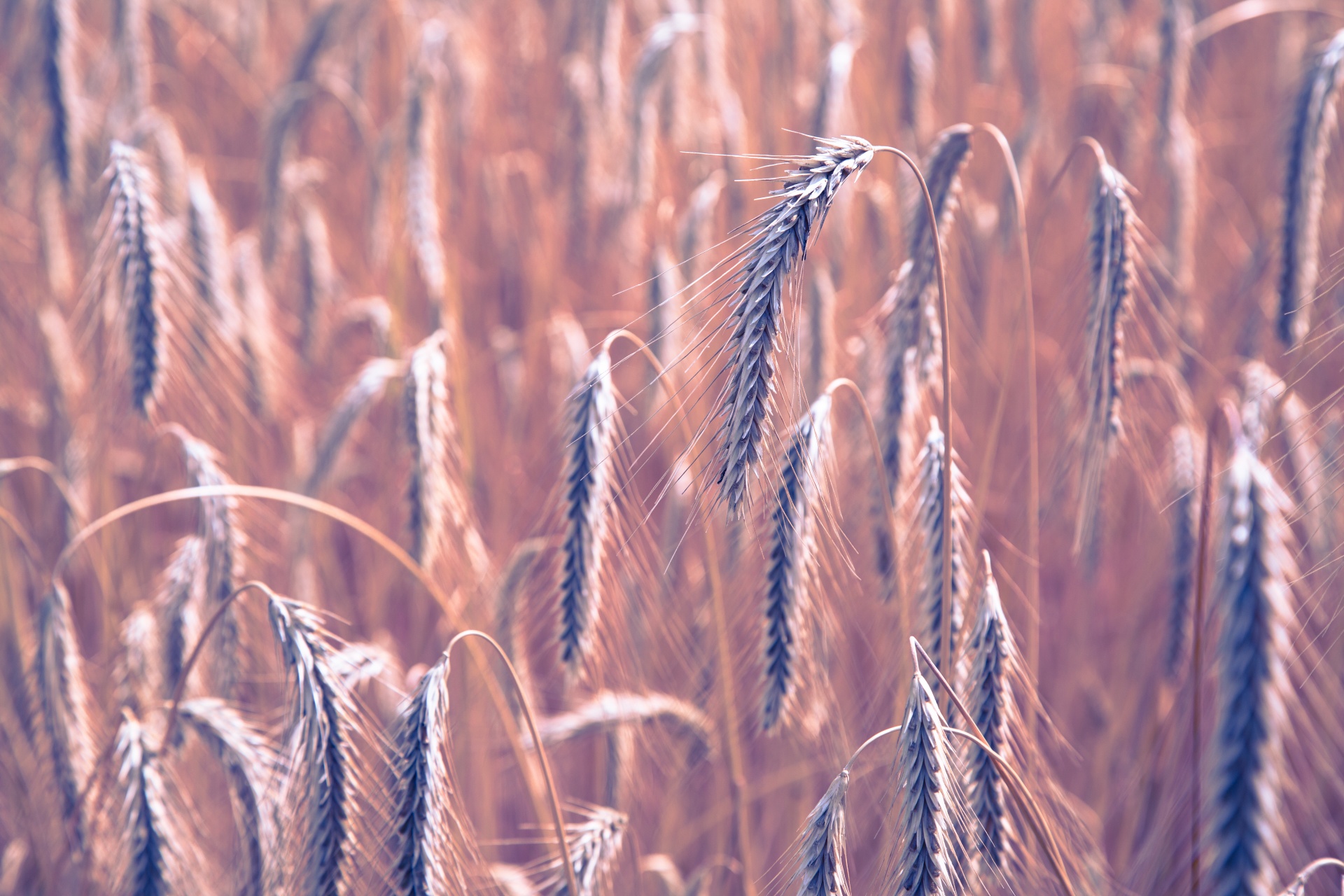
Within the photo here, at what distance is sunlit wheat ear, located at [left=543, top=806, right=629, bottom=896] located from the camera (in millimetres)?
989

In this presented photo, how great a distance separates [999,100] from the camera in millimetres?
2451

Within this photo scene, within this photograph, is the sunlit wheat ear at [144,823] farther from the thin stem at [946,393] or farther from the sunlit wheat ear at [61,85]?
the sunlit wheat ear at [61,85]

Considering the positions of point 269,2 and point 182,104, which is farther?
point 269,2

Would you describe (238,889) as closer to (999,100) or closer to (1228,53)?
(999,100)

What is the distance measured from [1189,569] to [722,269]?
127 centimetres

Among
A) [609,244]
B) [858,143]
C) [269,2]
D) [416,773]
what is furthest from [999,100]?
[269,2]

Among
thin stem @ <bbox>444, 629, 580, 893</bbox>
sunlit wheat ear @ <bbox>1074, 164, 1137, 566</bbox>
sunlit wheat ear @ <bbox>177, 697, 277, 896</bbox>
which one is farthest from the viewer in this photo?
sunlit wheat ear @ <bbox>177, 697, 277, 896</bbox>

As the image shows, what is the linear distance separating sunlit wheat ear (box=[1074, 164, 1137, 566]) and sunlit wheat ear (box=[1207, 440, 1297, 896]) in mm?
272

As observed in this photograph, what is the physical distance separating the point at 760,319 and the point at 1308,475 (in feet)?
3.51

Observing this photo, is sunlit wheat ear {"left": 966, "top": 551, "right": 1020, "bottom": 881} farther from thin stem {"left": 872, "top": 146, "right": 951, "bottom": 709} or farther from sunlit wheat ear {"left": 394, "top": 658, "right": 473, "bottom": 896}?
sunlit wheat ear {"left": 394, "top": 658, "right": 473, "bottom": 896}

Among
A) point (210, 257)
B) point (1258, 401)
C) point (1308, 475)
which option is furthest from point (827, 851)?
point (210, 257)

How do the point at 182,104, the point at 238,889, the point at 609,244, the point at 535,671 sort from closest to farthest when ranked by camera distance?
the point at 238,889 → the point at 535,671 → the point at 609,244 → the point at 182,104

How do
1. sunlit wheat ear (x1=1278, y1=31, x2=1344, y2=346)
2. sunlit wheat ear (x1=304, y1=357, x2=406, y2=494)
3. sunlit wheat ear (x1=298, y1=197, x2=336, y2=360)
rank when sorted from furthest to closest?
1. sunlit wheat ear (x1=298, y1=197, x2=336, y2=360)
2. sunlit wheat ear (x1=304, y1=357, x2=406, y2=494)
3. sunlit wheat ear (x1=1278, y1=31, x2=1344, y2=346)

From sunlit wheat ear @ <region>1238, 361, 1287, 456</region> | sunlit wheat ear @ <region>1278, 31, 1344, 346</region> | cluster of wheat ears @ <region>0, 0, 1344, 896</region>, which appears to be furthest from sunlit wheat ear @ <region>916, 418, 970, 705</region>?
sunlit wheat ear @ <region>1278, 31, 1344, 346</region>
